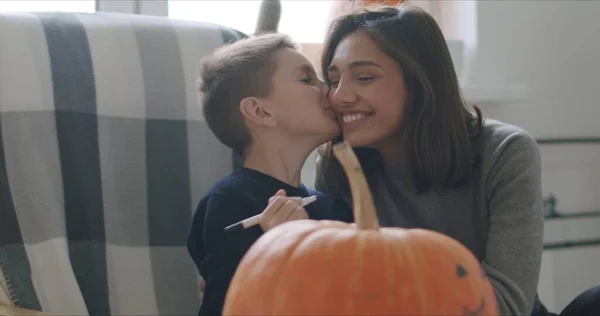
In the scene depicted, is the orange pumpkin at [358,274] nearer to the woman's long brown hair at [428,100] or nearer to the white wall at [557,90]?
the woman's long brown hair at [428,100]

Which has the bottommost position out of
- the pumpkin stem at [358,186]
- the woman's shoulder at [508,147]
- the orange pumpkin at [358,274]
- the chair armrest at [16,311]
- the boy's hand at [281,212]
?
the chair armrest at [16,311]

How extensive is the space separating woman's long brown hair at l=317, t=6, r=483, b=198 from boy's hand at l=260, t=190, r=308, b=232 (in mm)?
317

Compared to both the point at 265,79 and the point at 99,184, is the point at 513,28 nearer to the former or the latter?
the point at 265,79

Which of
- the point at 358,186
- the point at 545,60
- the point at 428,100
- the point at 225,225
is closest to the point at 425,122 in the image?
the point at 428,100

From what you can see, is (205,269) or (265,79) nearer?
(205,269)

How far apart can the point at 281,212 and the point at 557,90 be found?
1305 millimetres

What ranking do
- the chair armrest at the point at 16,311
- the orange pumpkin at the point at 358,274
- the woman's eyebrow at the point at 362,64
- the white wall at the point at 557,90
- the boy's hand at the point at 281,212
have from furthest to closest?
the white wall at the point at 557,90, the woman's eyebrow at the point at 362,64, the chair armrest at the point at 16,311, the boy's hand at the point at 281,212, the orange pumpkin at the point at 358,274

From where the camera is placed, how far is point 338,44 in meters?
1.25

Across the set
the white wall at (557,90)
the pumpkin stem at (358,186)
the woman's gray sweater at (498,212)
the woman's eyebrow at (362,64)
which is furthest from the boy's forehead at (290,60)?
the white wall at (557,90)

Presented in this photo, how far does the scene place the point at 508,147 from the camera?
1.13m

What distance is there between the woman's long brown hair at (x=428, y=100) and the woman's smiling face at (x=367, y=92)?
2 cm

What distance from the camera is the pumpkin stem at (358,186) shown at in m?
0.72

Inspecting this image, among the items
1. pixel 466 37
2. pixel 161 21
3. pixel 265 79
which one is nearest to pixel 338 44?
pixel 265 79

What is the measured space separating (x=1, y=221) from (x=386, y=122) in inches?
25.7
